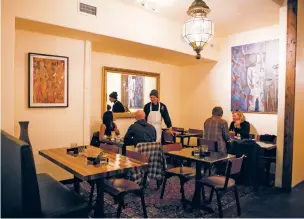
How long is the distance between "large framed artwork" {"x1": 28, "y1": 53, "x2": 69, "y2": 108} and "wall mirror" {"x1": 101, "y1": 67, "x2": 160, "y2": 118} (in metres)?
1.44

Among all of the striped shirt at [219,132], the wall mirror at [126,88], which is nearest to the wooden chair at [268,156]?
the striped shirt at [219,132]

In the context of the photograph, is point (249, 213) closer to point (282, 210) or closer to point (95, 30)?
point (282, 210)

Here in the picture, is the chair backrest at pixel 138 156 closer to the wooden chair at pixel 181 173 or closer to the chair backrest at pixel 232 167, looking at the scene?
the wooden chair at pixel 181 173

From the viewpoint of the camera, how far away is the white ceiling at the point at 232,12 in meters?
4.27

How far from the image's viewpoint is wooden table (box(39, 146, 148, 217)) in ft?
7.94

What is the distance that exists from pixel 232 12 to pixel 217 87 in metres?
2.15

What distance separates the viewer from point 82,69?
441 centimetres

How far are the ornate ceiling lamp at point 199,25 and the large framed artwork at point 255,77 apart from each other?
2555 millimetres

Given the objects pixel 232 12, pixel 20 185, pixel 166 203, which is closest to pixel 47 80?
pixel 20 185

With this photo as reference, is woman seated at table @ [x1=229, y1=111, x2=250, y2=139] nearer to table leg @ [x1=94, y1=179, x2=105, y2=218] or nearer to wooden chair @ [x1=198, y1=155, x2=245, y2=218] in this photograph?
wooden chair @ [x1=198, y1=155, x2=245, y2=218]

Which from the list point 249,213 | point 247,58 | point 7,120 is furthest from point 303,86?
point 7,120

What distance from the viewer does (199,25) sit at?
345 cm

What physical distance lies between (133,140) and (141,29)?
2037 millimetres

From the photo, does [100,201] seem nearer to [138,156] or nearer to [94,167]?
[94,167]
